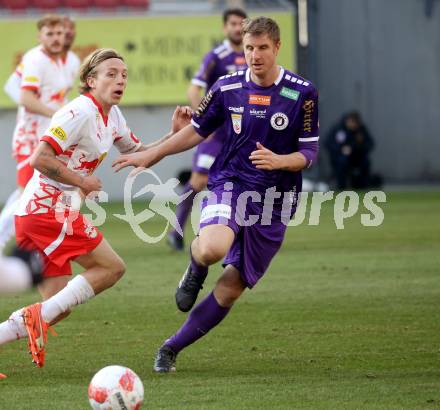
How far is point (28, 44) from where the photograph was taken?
21.5 m

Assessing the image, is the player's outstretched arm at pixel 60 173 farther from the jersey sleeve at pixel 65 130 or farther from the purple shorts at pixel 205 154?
the purple shorts at pixel 205 154

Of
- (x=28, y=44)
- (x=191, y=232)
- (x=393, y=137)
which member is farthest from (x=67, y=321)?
(x=393, y=137)

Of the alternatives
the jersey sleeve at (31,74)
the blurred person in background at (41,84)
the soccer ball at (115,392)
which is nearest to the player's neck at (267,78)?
the soccer ball at (115,392)

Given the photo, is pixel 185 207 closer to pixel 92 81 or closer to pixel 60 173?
pixel 92 81

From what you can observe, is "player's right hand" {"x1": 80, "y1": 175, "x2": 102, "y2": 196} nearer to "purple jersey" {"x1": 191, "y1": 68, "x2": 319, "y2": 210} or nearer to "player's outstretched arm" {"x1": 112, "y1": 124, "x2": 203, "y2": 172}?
"player's outstretched arm" {"x1": 112, "y1": 124, "x2": 203, "y2": 172}

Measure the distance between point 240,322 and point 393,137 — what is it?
55.3 ft

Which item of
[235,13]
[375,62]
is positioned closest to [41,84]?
[235,13]

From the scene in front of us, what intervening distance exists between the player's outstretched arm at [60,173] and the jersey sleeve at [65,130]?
9cm

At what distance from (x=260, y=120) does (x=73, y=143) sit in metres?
1.22

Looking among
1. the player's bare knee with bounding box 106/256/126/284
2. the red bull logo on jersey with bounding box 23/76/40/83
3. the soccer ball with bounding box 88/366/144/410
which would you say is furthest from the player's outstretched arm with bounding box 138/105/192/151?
the red bull logo on jersey with bounding box 23/76/40/83

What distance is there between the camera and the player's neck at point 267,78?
719 cm

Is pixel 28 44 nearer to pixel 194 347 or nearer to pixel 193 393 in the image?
pixel 194 347

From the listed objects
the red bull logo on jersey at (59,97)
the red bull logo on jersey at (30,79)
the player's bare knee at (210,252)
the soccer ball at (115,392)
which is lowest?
the soccer ball at (115,392)

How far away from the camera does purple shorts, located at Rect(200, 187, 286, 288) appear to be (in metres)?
7.03
